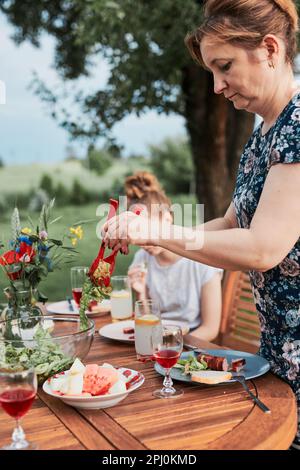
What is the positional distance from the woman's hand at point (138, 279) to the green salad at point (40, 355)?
99 cm

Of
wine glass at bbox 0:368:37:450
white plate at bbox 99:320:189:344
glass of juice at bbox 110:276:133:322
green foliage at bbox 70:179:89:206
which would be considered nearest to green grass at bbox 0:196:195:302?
green foliage at bbox 70:179:89:206

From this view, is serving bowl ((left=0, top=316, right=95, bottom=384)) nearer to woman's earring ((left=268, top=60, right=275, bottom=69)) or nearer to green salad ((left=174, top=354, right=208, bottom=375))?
green salad ((left=174, top=354, right=208, bottom=375))

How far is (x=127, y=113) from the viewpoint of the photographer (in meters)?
4.24

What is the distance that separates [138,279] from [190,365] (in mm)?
986

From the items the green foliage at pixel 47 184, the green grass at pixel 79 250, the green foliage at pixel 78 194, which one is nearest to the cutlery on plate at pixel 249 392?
the green grass at pixel 79 250

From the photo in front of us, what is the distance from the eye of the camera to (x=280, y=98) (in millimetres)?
1555

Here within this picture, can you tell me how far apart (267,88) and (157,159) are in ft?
34.0

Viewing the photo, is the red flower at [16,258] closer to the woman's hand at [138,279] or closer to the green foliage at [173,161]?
the woman's hand at [138,279]

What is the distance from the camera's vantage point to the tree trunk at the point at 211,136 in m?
4.48

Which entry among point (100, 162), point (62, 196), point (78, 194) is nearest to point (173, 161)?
point (78, 194)

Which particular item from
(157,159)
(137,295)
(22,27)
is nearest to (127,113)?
(22,27)

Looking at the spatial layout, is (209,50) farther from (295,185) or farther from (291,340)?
(291,340)

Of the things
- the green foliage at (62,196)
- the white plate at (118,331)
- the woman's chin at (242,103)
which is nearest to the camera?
the woman's chin at (242,103)

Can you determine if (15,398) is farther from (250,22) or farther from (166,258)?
(166,258)
